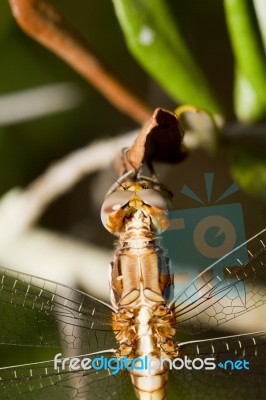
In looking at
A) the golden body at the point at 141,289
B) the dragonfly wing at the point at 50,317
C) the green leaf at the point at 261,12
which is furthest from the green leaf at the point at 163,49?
the dragonfly wing at the point at 50,317

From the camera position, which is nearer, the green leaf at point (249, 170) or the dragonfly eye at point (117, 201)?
the dragonfly eye at point (117, 201)

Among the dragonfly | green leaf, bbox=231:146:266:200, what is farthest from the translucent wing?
green leaf, bbox=231:146:266:200

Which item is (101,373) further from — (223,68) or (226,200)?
(223,68)

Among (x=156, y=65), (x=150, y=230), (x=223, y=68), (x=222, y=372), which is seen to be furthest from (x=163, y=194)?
(x=223, y=68)

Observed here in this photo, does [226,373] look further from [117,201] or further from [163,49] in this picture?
[163,49]

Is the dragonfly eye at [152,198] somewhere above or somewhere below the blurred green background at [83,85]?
below

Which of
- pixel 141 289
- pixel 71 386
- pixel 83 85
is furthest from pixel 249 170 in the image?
pixel 83 85

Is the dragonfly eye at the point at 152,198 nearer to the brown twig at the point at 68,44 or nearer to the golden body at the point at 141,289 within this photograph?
the golden body at the point at 141,289
